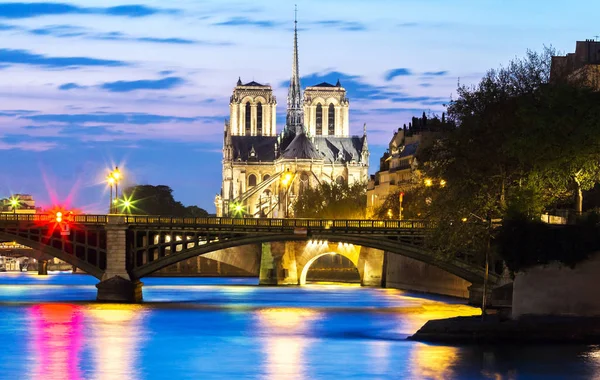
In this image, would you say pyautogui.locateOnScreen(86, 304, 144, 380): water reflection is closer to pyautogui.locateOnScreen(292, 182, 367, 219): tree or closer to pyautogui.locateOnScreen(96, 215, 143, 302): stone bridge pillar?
pyautogui.locateOnScreen(96, 215, 143, 302): stone bridge pillar

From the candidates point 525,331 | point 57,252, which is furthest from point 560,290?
point 57,252

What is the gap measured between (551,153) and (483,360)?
49.9 feet

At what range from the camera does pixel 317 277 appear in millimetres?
158125

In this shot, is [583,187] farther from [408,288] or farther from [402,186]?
[402,186]

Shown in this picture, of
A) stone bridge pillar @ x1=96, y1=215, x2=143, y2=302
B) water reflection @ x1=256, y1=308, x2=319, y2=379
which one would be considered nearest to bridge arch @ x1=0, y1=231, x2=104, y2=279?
stone bridge pillar @ x1=96, y1=215, x2=143, y2=302

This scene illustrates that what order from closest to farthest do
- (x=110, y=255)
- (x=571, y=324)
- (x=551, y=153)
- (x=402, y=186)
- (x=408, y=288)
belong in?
(x=571, y=324)
(x=551, y=153)
(x=110, y=255)
(x=408, y=288)
(x=402, y=186)

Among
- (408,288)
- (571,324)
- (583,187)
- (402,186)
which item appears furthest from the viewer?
(402,186)

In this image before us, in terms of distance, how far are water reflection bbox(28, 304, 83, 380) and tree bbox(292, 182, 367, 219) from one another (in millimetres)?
66593

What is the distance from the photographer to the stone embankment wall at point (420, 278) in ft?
335

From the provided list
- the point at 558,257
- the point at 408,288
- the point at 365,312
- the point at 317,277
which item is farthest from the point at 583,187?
the point at 317,277

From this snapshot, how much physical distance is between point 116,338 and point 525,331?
17.8 meters

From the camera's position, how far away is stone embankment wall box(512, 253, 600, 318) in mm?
65500

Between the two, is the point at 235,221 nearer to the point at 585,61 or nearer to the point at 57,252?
the point at 57,252

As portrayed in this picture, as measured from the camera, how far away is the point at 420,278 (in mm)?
112312
